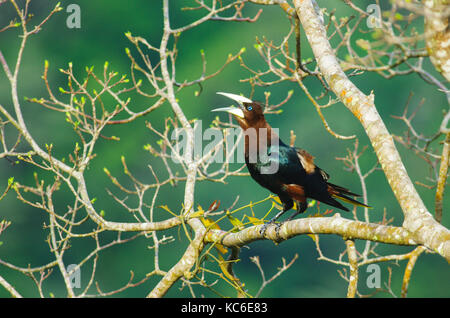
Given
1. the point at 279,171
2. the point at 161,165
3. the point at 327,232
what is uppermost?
the point at 161,165

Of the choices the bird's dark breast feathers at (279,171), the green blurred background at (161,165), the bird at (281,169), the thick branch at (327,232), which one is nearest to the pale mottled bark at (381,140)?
the thick branch at (327,232)

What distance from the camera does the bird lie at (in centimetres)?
296

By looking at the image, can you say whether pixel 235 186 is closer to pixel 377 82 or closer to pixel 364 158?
pixel 364 158

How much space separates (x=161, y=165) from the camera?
1048 centimetres

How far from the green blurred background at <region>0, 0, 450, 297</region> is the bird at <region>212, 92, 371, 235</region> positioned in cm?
647

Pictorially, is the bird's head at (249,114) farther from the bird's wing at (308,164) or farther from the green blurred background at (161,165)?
the green blurred background at (161,165)

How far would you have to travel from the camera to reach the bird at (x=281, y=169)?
2.96m

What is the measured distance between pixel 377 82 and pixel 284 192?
30.7 ft

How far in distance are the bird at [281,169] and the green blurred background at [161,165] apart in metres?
6.47

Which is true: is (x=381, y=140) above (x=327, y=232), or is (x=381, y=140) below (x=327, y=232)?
above

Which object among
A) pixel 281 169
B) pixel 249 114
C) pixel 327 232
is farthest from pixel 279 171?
pixel 327 232

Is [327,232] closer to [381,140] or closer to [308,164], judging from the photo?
[381,140]

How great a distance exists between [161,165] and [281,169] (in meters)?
7.62

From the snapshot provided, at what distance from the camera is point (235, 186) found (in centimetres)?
1005
